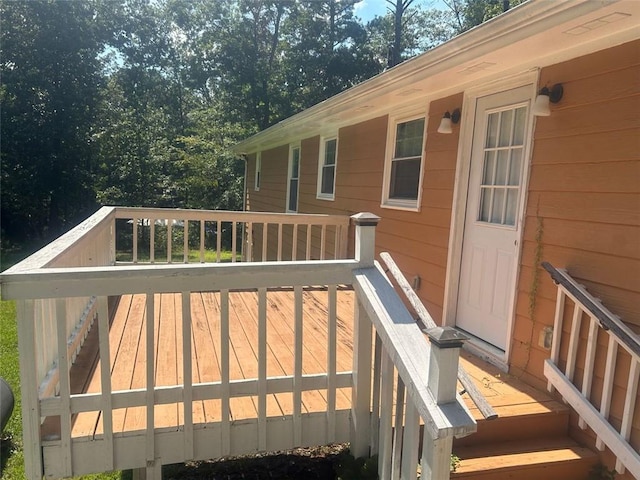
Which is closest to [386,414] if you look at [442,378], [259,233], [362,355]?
[362,355]

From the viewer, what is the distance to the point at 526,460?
2461mm

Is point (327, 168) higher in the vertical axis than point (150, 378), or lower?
higher

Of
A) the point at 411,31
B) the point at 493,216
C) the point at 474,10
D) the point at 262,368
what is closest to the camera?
the point at 262,368

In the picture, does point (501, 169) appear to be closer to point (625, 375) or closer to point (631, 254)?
point (631, 254)

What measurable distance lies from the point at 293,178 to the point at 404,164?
4.61 meters

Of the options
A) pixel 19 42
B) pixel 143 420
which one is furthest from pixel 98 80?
pixel 143 420

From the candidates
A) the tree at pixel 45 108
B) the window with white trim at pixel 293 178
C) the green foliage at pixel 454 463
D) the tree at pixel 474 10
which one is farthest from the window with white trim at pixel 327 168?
the tree at pixel 474 10

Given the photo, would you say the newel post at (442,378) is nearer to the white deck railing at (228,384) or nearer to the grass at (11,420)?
the white deck railing at (228,384)

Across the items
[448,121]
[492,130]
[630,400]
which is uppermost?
[448,121]

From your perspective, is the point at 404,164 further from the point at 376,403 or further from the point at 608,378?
the point at 376,403

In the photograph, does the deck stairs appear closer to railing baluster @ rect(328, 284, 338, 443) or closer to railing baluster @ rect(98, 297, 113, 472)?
railing baluster @ rect(328, 284, 338, 443)

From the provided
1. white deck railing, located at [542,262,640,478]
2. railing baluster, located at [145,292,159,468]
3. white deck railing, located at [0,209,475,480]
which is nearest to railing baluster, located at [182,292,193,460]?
white deck railing, located at [0,209,475,480]

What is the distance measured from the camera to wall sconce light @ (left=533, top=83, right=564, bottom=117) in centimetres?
296

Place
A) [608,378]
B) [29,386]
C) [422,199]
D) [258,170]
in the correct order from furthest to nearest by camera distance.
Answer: [258,170] → [422,199] → [608,378] → [29,386]
